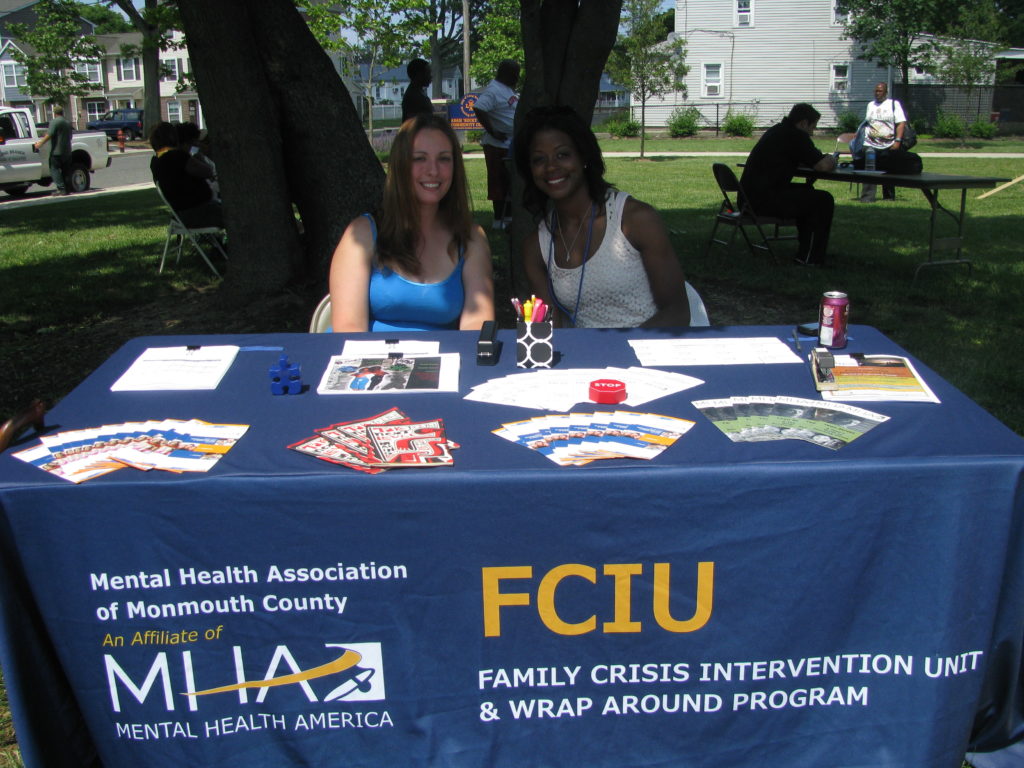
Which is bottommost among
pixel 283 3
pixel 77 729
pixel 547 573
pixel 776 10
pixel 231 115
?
pixel 77 729

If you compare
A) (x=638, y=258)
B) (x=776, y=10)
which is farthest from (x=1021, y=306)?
(x=776, y=10)

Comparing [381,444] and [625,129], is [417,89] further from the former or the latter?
[625,129]

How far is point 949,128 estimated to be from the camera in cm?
2709

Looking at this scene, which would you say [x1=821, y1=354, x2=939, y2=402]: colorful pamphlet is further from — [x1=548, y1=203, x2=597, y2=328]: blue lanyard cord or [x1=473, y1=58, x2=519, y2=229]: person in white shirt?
[x1=473, y1=58, x2=519, y2=229]: person in white shirt

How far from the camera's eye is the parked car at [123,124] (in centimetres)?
4031

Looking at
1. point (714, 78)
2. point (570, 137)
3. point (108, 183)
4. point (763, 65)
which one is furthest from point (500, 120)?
point (763, 65)

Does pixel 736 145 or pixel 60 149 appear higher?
pixel 736 145

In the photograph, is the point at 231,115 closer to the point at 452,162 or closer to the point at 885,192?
the point at 452,162

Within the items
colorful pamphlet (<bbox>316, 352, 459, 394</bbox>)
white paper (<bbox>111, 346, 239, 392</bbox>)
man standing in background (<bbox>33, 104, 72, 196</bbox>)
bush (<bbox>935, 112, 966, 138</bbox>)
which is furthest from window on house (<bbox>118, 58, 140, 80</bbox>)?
colorful pamphlet (<bbox>316, 352, 459, 394</bbox>)

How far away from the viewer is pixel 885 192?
12102 mm

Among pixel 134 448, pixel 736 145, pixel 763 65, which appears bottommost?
pixel 134 448

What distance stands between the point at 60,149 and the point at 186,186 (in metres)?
9.42

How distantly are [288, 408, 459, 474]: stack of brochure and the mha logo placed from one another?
418mm

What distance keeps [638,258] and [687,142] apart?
2547 cm
